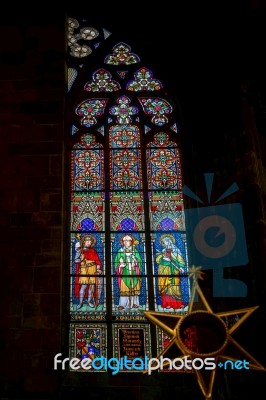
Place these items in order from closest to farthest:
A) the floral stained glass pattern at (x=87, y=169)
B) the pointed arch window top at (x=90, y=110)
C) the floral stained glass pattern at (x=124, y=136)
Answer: the floral stained glass pattern at (x=87, y=169)
the floral stained glass pattern at (x=124, y=136)
the pointed arch window top at (x=90, y=110)

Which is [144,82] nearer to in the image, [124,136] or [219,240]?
[124,136]

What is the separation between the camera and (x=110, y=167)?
991 centimetres

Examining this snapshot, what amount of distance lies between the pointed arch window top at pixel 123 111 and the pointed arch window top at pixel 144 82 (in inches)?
11.6

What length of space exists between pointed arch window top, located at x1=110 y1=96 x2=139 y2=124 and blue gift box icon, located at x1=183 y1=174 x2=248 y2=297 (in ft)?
5.97

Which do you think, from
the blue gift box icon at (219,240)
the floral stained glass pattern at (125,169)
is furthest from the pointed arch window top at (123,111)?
the blue gift box icon at (219,240)

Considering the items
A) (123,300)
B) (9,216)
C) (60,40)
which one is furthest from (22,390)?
(60,40)

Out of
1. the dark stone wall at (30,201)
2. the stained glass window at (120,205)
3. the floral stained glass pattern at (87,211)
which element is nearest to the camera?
the dark stone wall at (30,201)

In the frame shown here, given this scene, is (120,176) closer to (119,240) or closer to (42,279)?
(119,240)

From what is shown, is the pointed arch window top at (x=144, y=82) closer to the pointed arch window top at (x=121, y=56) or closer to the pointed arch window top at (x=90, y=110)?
the pointed arch window top at (x=121, y=56)

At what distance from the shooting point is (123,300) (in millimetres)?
8820

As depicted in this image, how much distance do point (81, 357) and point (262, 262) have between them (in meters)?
2.53

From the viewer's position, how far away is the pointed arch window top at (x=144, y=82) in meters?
10.9

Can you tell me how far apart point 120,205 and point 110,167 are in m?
0.67

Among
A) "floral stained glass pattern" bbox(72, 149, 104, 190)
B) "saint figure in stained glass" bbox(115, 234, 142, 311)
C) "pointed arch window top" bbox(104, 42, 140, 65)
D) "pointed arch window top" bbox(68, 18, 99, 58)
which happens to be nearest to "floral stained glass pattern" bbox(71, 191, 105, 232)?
"floral stained glass pattern" bbox(72, 149, 104, 190)
